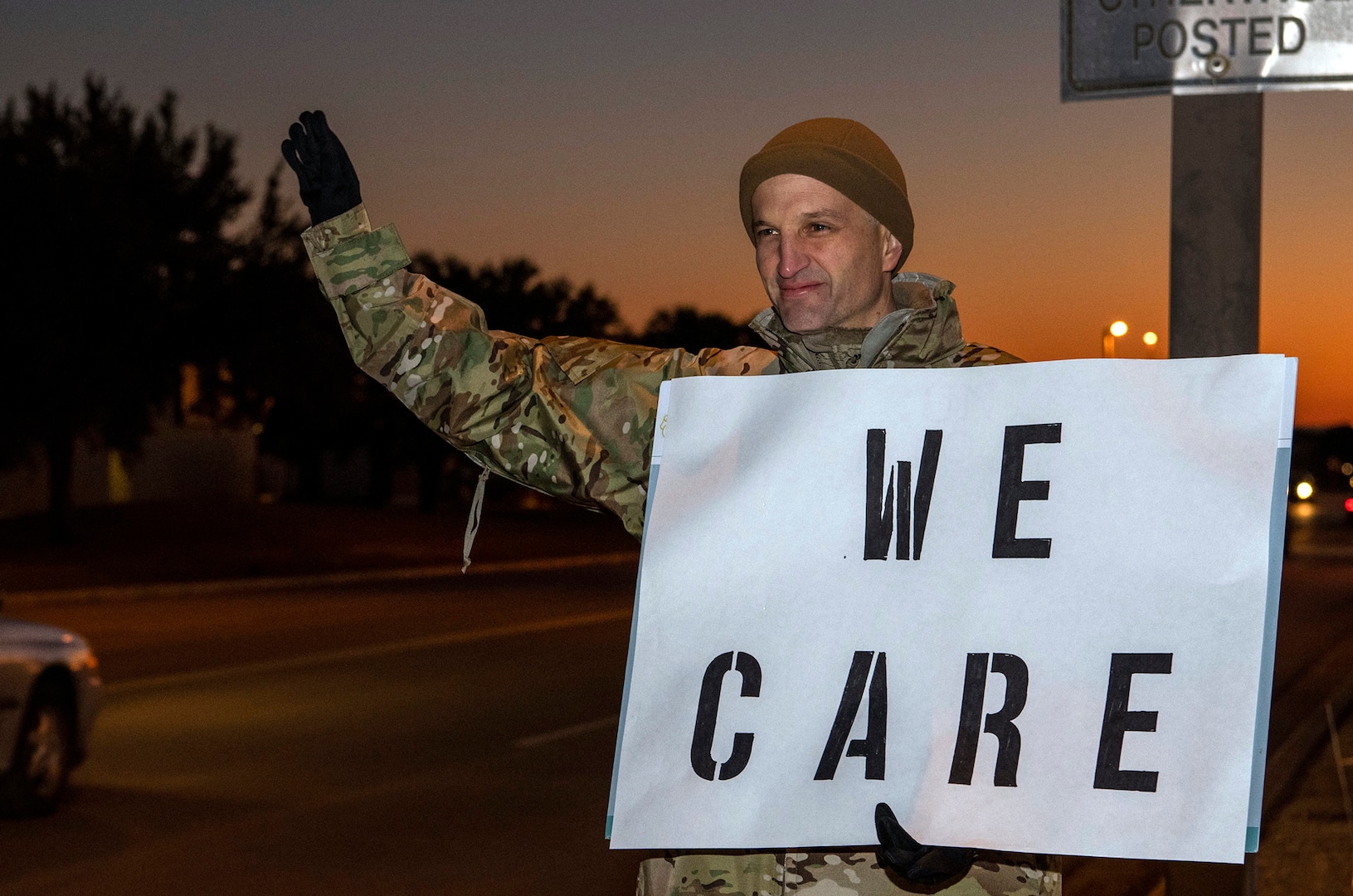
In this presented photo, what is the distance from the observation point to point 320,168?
96.7 inches

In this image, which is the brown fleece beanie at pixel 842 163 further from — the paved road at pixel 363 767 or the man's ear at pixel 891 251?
the paved road at pixel 363 767

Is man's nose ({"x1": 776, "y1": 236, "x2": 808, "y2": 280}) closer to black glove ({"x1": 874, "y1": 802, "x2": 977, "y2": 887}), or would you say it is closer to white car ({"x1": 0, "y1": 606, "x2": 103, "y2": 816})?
black glove ({"x1": 874, "y1": 802, "x2": 977, "y2": 887})

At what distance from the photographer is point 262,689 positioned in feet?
45.9

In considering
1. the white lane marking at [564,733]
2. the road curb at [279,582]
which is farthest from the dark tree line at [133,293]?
the white lane marking at [564,733]

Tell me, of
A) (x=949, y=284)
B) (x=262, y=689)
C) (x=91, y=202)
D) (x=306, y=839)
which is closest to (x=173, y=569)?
(x=91, y=202)

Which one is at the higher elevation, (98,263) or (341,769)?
(98,263)

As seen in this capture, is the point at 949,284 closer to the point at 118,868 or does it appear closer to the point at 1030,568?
the point at 1030,568

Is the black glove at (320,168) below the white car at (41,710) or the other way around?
the other way around

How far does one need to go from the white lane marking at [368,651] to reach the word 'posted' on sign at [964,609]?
39.4 feet

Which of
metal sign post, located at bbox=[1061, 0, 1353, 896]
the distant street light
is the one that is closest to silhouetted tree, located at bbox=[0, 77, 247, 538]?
the distant street light

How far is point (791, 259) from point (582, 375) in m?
0.37

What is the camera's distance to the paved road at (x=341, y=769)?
7.60 m

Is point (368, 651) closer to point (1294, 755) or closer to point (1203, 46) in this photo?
point (1294, 755)

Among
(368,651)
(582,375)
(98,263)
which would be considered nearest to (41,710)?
(582,375)
